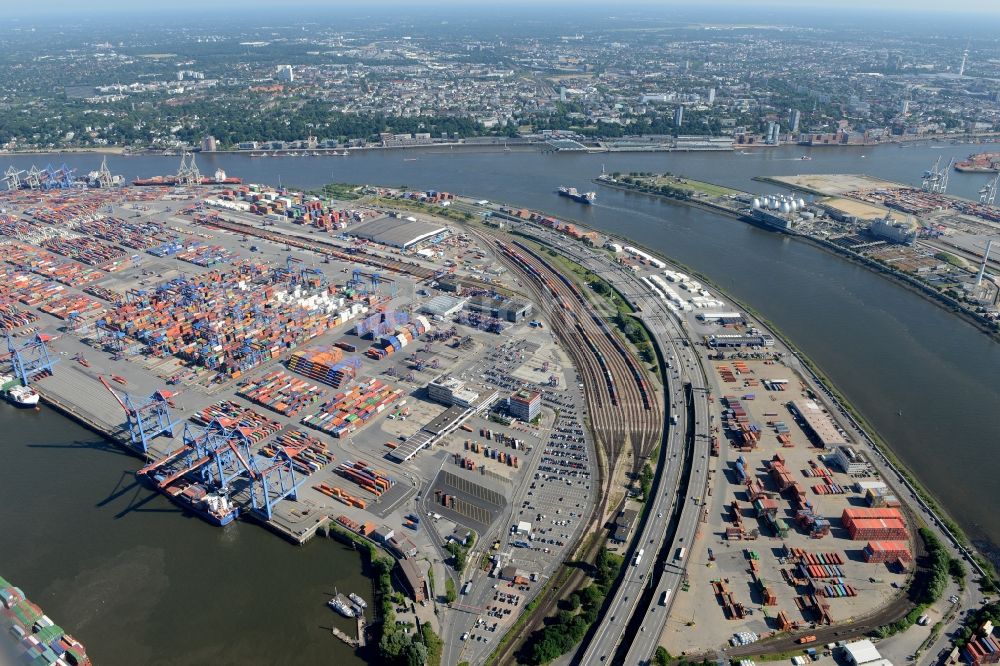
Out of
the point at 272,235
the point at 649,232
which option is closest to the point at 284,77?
the point at 272,235

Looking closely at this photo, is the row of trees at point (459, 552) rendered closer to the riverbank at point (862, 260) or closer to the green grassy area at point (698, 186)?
the riverbank at point (862, 260)

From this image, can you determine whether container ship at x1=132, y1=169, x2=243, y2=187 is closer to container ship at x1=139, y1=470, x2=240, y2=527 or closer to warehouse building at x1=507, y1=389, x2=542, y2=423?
container ship at x1=139, y1=470, x2=240, y2=527

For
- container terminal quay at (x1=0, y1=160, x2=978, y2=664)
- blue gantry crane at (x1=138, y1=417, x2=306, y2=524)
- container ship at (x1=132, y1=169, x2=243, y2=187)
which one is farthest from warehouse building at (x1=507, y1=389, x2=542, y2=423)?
container ship at (x1=132, y1=169, x2=243, y2=187)

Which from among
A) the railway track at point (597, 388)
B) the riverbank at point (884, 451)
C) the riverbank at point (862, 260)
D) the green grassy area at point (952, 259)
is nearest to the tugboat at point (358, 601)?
the railway track at point (597, 388)

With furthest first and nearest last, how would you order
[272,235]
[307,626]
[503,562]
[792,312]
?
[272,235]
[792,312]
[503,562]
[307,626]

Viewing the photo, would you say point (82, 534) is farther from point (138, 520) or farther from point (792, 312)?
point (792, 312)

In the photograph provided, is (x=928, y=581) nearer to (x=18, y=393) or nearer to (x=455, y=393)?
(x=455, y=393)
